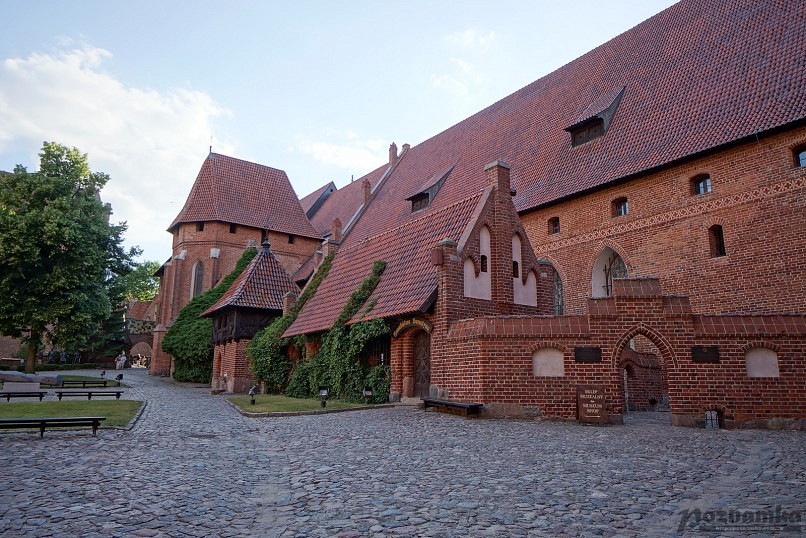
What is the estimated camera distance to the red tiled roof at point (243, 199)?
38.1m

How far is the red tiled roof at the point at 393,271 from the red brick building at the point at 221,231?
16.0m

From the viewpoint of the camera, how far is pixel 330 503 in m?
5.50

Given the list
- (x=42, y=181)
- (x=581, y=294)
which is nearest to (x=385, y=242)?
(x=581, y=294)

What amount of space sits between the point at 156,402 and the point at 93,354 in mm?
36325

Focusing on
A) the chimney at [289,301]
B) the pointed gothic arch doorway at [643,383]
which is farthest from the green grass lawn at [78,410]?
the pointed gothic arch doorway at [643,383]

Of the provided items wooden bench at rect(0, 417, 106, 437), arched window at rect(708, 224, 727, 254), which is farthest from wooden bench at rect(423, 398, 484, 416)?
arched window at rect(708, 224, 727, 254)

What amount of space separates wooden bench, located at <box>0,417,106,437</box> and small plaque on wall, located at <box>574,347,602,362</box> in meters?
9.16

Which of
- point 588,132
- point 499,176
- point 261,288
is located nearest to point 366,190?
point 261,288

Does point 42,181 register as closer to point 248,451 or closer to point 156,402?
point 156,402

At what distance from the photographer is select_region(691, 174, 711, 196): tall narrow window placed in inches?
709

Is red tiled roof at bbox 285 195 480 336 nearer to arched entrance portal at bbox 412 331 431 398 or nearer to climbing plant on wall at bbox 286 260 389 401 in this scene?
climbing plant on wall at bbox 286 260 389 401

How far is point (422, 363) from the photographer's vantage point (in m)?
15.6

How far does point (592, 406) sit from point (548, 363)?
1.27 meters

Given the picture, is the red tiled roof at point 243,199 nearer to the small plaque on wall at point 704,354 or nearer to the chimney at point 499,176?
the chimney at point 499,176
